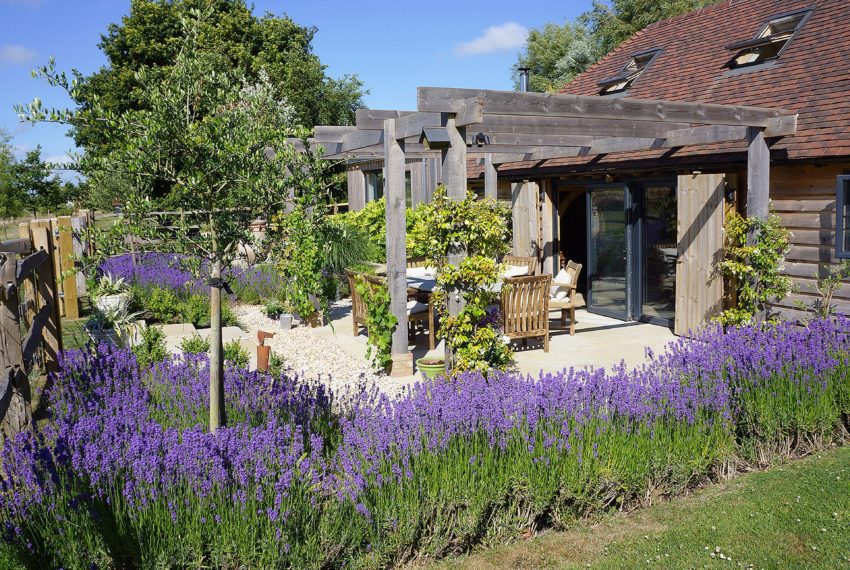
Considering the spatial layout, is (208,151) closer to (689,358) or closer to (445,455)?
(445,455)

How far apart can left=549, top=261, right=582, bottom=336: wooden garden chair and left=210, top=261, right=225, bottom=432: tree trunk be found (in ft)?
20.4

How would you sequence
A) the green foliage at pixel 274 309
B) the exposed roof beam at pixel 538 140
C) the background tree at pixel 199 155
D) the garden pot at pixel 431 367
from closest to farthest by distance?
the background tree at pixel 199 155 < the garden pot at pixel 431 367 < the exposed roof beam at pixel 538 140 < the green foliage at pixel 274 309

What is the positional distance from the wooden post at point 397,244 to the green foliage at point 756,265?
399cm

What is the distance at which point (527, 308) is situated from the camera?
9031 mm

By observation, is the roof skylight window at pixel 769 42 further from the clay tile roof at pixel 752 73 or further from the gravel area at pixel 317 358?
the gravel area at pixel 317 358

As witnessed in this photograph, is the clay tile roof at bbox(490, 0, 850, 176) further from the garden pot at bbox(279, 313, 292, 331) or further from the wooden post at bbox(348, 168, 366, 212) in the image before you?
the garden pot at bbox(279, 313, 292, 331)

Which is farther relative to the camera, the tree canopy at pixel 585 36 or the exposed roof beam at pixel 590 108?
the tree canopy at pixel 585 36

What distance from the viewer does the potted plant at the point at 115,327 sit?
9.00 meters

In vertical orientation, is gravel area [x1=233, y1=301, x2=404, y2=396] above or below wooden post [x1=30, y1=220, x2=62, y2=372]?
below

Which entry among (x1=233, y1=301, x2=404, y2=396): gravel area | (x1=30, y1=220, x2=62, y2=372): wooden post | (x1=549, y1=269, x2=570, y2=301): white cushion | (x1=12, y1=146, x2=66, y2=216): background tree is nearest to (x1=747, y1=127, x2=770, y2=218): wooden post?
(x1=549, y1=269, x2=570, y2=301): white cushion

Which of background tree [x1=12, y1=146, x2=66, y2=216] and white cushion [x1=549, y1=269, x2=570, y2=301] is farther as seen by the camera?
background tree [x1=12, y1=146, x2=66, y2=216]

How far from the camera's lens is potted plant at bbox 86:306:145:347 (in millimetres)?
8995

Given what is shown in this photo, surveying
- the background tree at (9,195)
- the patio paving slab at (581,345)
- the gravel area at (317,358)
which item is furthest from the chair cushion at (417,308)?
the background tree at (9,195)

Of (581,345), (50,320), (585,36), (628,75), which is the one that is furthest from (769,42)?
(585,36)
